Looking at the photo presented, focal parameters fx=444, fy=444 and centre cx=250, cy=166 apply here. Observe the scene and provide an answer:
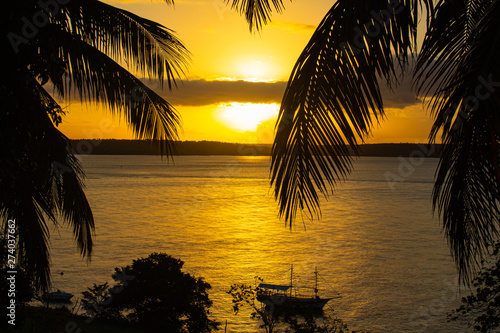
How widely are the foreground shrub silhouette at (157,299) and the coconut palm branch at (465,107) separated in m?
12.8

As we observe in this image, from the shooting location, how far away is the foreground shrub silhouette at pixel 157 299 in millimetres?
16109

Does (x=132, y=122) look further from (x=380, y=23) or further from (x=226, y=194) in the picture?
(x=226, y=194)

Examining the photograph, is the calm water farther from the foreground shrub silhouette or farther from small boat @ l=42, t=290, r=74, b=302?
the foreground shrub silhouette

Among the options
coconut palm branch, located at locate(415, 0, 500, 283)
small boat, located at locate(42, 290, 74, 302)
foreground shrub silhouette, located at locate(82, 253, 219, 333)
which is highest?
coconut palm branch, located at locate(415, 0, 500, 283)

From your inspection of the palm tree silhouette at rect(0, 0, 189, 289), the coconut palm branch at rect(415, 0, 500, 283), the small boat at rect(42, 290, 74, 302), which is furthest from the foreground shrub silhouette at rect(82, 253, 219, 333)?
the small boat at rect(42, 290, 74, 302)

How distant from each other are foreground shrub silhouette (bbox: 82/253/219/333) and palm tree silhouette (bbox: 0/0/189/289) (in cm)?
879

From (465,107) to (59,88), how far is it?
532 centimetres

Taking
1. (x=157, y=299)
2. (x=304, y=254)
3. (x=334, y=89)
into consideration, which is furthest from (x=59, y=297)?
(x=334, y=89)

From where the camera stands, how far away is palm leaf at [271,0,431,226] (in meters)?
2.70

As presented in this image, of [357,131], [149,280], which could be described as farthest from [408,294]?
[357,131]

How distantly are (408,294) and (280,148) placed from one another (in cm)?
3678

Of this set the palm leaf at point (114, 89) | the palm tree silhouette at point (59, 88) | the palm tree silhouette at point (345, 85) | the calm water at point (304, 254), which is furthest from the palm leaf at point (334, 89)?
the calm water at point (304, 254)

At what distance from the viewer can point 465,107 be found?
280 centimetres

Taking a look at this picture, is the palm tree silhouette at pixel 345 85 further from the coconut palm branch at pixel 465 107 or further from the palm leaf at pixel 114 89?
the palm leaf at pixel 114 89
